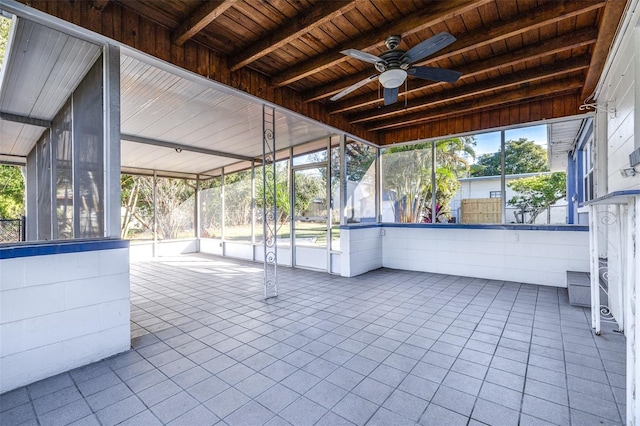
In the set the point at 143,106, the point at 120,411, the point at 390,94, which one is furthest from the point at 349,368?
the point at 143,106

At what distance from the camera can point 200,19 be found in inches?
96.7

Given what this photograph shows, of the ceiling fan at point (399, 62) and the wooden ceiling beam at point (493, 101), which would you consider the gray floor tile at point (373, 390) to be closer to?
the ceiling fan at point (399, 62)

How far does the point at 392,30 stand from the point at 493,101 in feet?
8.58

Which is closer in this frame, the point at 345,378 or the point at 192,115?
the point at 345,378

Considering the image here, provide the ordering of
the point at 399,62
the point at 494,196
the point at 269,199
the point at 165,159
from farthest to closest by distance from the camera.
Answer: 1. the point at 165,159
2. the point at 269,199
3. the point at 494,196
4. the point at 399,62

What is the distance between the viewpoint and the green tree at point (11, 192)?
4918 mm

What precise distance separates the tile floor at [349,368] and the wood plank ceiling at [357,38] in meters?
2.75

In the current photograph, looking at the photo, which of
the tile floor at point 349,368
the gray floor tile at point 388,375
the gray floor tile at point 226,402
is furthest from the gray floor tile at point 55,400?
the gray floor tile at point 388,375

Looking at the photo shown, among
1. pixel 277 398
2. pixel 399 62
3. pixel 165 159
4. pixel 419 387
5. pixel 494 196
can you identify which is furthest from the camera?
pixel 165 159

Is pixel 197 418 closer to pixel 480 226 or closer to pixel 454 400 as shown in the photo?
pixel 454 400

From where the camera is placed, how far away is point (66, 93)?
340 cm

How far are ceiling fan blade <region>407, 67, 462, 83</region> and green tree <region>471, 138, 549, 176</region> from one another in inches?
110

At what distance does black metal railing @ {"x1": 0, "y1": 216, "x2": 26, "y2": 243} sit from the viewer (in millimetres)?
4423

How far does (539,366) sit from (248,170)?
276 inches
